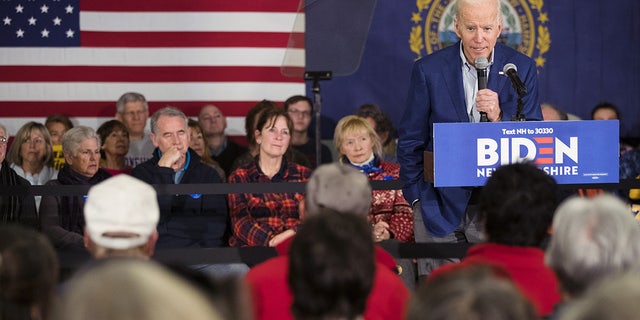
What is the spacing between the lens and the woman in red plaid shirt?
530 cm

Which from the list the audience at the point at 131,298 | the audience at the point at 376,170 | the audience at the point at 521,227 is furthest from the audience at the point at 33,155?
the audience at the point at 131,298

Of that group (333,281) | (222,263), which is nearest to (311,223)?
(333,281)

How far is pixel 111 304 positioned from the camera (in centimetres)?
153

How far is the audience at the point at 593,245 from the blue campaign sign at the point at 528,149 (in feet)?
5.37

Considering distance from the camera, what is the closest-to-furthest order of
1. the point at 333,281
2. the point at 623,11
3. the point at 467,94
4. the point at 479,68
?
the point at 333,281, the point at 479,68, the point at 467,94, the point at 623,11

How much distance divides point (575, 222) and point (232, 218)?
123 inches

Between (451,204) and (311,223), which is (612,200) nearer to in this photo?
(311,223)

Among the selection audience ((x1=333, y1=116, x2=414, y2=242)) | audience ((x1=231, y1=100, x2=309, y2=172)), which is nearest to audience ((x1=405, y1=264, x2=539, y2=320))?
audience ((x1=333, y1=116, x2=414, y2=242))

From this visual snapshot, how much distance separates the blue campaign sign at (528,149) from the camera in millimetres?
4137

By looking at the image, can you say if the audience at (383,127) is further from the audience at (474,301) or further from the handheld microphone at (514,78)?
the audience at (474,301)

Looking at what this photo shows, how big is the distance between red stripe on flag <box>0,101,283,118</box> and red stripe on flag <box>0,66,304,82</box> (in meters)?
0.20

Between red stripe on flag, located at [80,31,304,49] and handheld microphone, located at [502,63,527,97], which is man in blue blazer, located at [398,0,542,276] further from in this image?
red stripe on flag, located at [80,31,304,49]

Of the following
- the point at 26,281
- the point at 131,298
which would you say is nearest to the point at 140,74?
the point at 26,281

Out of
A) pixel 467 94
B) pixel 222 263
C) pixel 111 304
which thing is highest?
pixel 467 94
